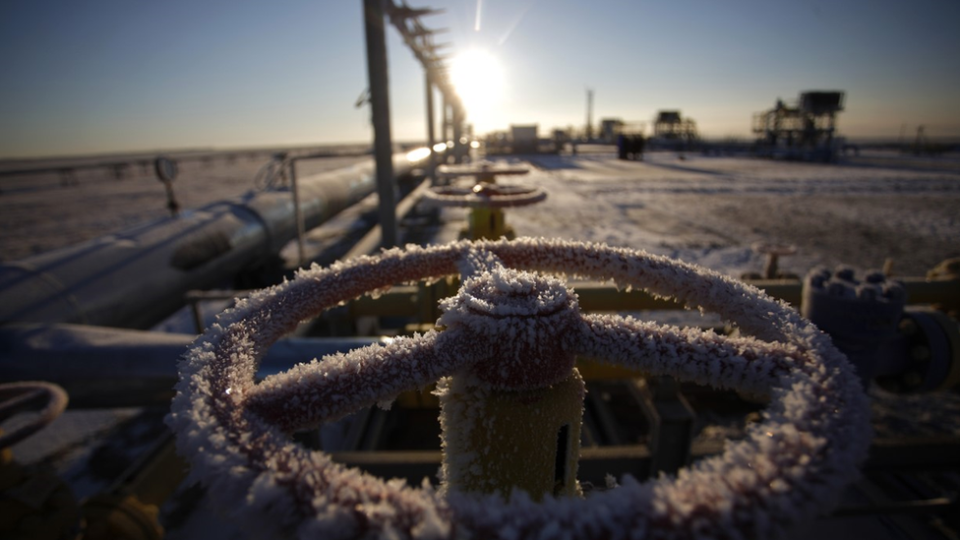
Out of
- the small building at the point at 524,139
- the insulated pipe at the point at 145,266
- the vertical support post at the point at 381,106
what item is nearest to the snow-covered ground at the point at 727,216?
the vertical support post at the point at 381,106

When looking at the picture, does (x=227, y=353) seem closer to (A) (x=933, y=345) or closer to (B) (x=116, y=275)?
(A) (x=933, y=345)

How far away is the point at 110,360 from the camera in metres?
2.16

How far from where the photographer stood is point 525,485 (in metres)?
0.73

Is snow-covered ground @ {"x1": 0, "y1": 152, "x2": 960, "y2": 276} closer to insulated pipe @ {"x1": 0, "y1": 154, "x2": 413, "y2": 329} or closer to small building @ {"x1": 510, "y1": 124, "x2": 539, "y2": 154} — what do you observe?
insulated pipe @ {"x1": 0, "y1": 154, "x2": 413, "y2": 329}

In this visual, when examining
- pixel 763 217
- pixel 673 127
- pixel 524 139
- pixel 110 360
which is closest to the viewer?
pixel 110 360

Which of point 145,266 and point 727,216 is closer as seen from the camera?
point 145,266

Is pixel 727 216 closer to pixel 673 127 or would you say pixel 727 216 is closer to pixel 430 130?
pixel 430 130

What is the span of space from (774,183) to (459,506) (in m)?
16.3

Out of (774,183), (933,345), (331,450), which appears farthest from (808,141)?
(331,450)

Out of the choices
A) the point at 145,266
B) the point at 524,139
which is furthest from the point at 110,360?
the point at 524,139

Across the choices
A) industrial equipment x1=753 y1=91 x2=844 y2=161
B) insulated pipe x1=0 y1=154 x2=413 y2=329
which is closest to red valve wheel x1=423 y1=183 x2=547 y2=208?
insulated pipe x1=0 y1=154 x2=413 y2=329

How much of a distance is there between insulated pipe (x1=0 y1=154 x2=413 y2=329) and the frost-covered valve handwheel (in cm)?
338

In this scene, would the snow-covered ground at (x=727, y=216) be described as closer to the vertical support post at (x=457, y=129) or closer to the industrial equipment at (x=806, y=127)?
the vertical support post at (x=457, y=129)

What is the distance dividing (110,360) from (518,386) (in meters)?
2.48
